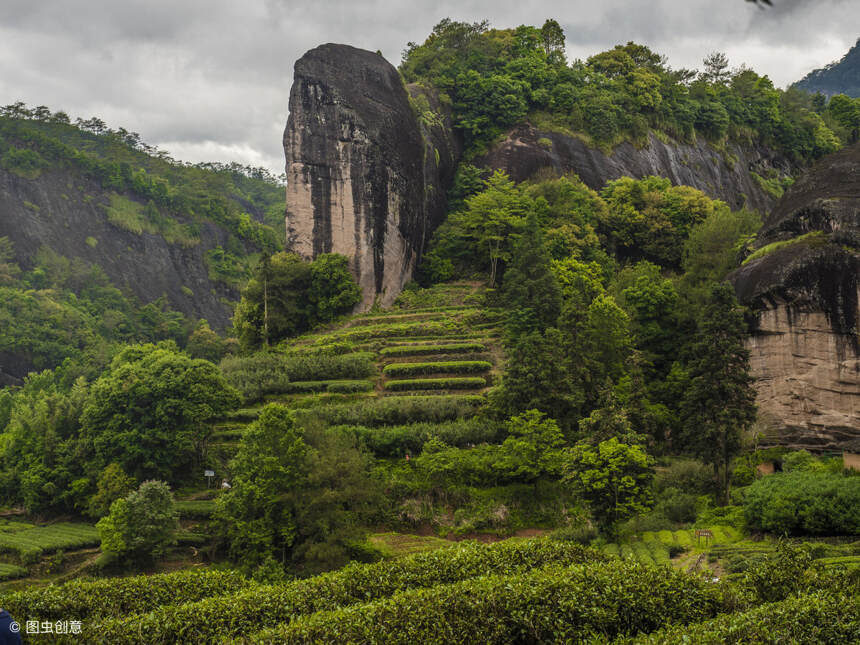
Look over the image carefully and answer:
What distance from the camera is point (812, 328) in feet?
87.0

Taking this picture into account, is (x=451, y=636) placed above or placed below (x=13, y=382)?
below

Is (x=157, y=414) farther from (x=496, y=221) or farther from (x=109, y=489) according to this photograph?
(x=496, y=221)

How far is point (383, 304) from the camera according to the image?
4347 cm

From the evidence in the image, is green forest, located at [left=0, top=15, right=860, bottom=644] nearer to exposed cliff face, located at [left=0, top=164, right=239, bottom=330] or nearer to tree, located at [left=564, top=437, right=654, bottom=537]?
tree, located at [left=564, top=437, right=654, bottom=537]

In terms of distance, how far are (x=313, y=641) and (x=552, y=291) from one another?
25.4 metres

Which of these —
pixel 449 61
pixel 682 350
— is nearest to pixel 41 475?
pixel 682 350

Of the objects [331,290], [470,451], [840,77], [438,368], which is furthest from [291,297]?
[840,77]

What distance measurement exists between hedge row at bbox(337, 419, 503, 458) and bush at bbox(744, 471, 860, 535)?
9.97 m

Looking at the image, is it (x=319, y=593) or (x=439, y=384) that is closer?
(x=319, y=593)

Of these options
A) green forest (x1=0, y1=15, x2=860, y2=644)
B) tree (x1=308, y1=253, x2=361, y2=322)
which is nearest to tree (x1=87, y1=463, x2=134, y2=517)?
green forest (x1=0, y1=15, x2=860, y2=644)

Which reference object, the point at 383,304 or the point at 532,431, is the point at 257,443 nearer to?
the point at 532,431

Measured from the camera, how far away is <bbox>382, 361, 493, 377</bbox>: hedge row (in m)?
32.8

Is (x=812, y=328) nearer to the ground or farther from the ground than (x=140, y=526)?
farther from the ground

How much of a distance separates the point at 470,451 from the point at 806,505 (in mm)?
11340
